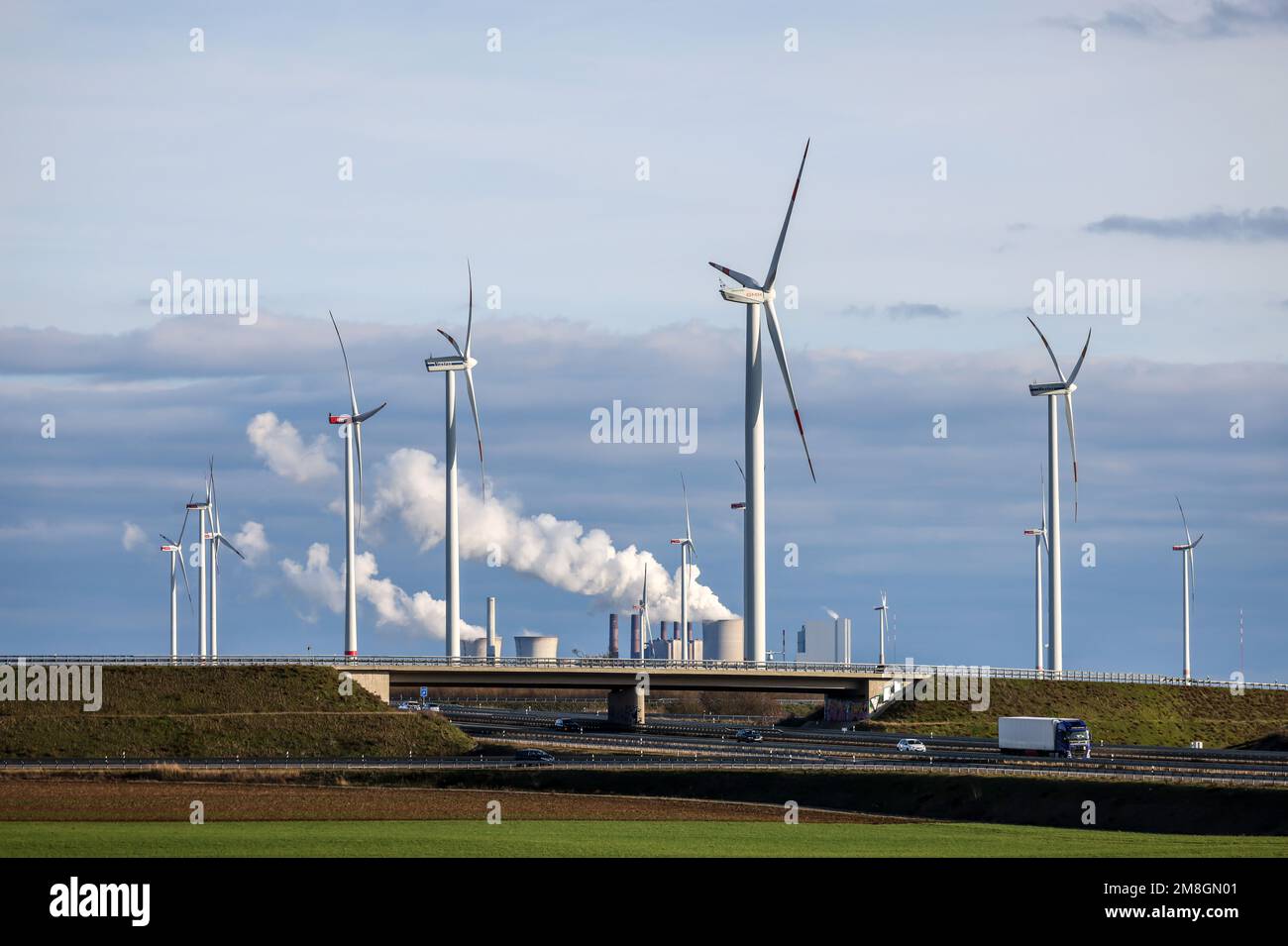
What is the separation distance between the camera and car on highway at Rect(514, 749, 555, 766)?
11600cm

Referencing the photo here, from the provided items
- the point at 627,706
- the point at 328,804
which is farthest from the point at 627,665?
the point at 328,804

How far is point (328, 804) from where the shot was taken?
3501 inches

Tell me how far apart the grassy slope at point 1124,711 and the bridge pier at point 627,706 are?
75.5 feet

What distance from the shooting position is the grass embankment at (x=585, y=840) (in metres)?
65.2

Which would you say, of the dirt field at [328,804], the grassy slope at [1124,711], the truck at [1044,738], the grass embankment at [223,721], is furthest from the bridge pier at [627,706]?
the dirt field at [328,804]

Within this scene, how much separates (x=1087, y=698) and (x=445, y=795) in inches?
4111

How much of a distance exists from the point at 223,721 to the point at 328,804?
2197 inches

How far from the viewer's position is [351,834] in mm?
72375

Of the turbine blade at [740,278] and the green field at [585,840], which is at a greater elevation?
the turbine blade at [740,278]

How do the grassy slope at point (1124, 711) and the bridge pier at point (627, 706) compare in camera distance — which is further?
the bridge pier at point (627, 706)

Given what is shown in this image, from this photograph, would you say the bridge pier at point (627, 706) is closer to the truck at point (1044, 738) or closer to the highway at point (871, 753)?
the highway at point (871, 753)

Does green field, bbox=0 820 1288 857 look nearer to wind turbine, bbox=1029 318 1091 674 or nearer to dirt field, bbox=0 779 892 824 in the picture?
dirt field, bbox=0 779 892 824

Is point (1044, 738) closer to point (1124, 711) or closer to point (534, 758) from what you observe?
point (534, 758)
